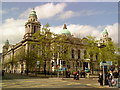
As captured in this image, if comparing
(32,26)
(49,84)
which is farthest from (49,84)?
(32,26)

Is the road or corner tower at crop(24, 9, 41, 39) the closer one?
the road

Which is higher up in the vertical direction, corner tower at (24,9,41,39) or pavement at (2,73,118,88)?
corner tower at (24,9,41,39)

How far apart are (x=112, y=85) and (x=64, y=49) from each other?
31371 millimetres

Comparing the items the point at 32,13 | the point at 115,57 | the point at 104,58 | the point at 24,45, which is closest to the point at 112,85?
the point at 104,58

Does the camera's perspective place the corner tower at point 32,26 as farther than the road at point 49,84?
Yes

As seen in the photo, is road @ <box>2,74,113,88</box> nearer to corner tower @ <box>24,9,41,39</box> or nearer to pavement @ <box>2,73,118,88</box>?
pavement @ <box>2,73,118,88</box>

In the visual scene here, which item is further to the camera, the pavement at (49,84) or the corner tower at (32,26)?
the corner tower at (32,26)

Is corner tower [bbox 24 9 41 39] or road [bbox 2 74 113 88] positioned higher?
corner tower [bbox 24 9 41 39]

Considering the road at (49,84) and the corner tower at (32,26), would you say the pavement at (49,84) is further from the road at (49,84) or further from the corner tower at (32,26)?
the corner tower at (32,26)

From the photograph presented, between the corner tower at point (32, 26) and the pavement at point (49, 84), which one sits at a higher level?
the corner tower at point (32, 26)

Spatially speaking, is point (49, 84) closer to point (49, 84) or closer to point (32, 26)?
point (49, 84)

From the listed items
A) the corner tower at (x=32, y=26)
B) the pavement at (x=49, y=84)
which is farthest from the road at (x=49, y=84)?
the corner tower at (x=32, y=26)

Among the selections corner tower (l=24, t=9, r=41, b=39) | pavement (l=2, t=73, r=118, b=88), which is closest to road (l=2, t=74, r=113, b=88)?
pavement (l=2, t=73, r=118, b=88)

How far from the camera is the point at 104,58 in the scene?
5094cm
